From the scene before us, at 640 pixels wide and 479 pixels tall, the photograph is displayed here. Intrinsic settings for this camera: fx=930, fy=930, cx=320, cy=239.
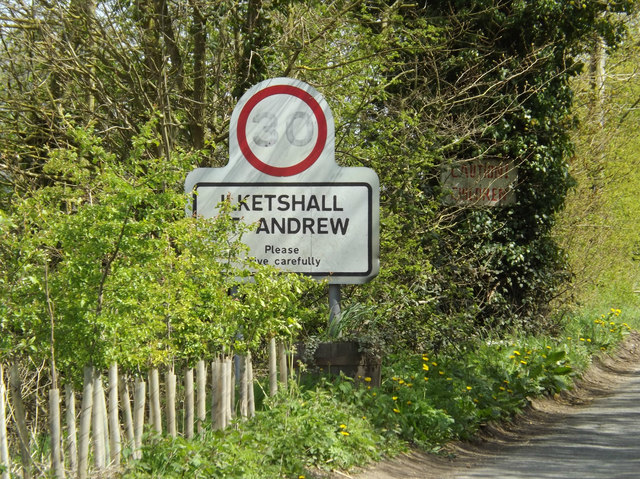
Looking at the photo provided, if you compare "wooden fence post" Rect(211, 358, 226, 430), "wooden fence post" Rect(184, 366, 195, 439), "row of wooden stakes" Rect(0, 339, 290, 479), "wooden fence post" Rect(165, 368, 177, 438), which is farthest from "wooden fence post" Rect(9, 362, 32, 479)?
"wooden fence post" Rect(211, 358, 226, 430)

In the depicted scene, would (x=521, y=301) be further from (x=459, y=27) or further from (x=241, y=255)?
(x=241, y=255)

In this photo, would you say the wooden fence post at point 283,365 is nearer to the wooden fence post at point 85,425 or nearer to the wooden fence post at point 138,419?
the wooden fence post at point 138,419

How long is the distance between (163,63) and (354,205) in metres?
3.78

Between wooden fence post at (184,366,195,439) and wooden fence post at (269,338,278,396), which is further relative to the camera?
wooden fence post at (269,338,278,396)

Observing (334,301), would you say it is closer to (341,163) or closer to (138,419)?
(138,419)

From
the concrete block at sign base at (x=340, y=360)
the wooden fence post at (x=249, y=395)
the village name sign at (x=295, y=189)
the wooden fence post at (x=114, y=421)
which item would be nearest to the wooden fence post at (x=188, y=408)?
the wooden fence post at (x=114, y=421)

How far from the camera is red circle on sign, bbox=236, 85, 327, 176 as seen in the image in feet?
27.5

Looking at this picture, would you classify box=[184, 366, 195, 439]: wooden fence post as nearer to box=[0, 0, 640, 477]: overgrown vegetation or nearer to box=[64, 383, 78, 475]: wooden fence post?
box=[0, 0, 640, 477]: overgrown vegetation

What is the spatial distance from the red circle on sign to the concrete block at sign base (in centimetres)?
169

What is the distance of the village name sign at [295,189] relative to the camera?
8359 mm

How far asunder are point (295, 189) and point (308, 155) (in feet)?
1.08

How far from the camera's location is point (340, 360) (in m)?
8.95

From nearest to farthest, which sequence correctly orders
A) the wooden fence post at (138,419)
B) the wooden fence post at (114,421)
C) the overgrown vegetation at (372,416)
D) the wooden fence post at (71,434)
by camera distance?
the wooden fence post at (71,434) → the wooden fence post at (114,421) → the wooden fence post at (138,419) → the overgrown vegetation at (372,416)

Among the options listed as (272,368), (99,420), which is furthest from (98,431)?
(272,368)
